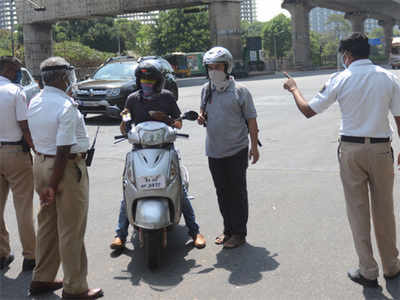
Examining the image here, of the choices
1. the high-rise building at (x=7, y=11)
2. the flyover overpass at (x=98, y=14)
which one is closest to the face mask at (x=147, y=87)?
the flyover overpass at (x=98, y=14)

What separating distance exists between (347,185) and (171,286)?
154cm

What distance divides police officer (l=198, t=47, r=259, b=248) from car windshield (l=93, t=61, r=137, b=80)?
1175 cm

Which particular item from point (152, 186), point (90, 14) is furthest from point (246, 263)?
point (90, 14)

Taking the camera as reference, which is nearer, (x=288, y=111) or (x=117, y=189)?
(x=117, y=189)

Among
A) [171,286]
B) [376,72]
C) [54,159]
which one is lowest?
[171,286]

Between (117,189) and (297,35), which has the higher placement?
(297,35)

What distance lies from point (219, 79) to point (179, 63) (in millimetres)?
60326

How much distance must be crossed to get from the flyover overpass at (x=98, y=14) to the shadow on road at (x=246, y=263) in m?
35.6

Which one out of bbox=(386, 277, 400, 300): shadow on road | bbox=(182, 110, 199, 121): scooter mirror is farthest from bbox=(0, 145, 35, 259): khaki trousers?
bbox=(386, 277, 400, 300): shadow on road

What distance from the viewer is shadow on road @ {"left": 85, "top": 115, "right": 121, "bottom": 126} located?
15867 mm

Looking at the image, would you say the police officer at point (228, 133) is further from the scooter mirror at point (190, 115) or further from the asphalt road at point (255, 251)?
the asphalt road at point (255, 251)

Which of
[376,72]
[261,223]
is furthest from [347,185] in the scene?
[261,223]

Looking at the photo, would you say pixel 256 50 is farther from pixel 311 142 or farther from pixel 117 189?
pixel 117 189

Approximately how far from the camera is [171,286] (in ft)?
14.3
